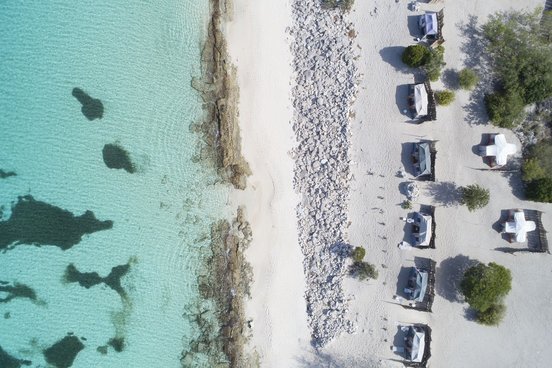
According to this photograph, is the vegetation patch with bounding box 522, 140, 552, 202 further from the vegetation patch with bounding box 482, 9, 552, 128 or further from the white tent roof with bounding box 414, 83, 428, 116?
the white tent roof with bounding box 414, 83, 428, 116

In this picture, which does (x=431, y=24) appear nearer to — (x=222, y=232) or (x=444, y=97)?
(x=444, y=97)

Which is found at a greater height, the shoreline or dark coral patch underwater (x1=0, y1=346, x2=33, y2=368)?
the shoreline

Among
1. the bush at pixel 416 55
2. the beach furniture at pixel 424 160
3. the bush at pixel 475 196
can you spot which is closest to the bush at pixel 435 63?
the bush at pixel 416 55

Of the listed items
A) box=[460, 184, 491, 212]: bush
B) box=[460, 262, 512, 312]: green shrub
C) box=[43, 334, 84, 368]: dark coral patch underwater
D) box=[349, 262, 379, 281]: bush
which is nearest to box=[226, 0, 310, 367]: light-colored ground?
box=[349, 262, 379, 281]: bush

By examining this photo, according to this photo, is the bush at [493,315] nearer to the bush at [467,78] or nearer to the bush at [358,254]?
the bush at [358,254]

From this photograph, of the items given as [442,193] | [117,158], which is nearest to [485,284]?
[442,193]

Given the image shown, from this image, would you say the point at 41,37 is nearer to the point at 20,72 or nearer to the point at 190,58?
the point at 20,72
